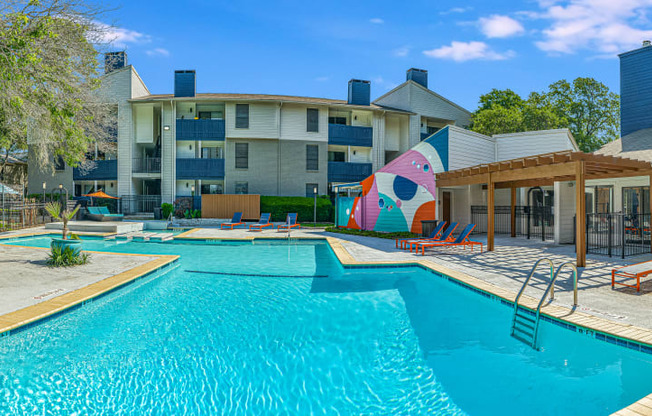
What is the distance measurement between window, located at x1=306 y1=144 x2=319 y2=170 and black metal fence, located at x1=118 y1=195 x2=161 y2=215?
11.9 m

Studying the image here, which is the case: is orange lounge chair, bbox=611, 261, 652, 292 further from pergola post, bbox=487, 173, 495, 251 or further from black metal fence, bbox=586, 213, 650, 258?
pergola post, bbox=487, 173, 495, 251

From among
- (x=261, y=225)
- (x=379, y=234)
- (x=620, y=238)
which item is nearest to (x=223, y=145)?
(x=261, y=225)

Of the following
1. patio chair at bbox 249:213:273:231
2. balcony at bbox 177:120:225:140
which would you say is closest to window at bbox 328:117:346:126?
balcony at bbox 177:120:225:140

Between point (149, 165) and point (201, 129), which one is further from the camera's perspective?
point (149, 165)

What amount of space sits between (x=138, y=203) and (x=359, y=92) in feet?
65.5

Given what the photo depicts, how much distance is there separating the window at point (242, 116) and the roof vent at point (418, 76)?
14847mm

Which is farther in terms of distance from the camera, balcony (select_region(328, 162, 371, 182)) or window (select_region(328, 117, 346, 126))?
window (select_region(328, 117, 346, 126))

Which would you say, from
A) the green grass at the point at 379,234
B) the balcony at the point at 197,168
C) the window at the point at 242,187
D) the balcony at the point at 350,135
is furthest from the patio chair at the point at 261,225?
the balcony at the point at 350,135

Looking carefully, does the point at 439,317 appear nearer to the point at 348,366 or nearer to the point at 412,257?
the point at 348,366

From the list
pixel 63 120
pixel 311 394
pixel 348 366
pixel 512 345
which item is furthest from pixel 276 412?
pixel 63 120

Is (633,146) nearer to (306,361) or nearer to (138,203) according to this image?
(306,361)

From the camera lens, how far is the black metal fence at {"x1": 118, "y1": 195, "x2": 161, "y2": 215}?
27000 millimetres

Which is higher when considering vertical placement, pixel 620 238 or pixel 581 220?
pixel 581 220

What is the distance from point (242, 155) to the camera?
2711 cm
